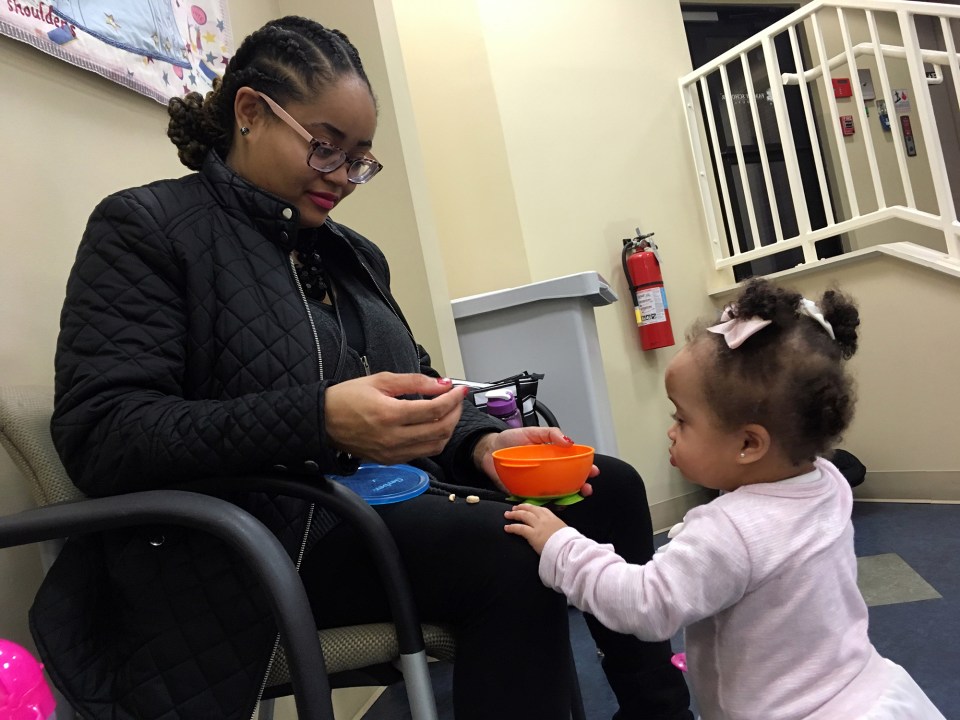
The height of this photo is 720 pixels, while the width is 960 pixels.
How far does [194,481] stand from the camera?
0.74 metres

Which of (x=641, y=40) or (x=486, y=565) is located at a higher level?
(x=641, y=40)

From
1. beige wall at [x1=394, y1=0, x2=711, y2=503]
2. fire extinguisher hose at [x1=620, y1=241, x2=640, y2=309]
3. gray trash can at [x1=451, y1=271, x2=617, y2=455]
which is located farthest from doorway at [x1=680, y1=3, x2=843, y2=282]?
gray trash can at [x1=451, y1=271, x2=617, y2=455]

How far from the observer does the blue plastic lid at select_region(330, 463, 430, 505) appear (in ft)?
2.86

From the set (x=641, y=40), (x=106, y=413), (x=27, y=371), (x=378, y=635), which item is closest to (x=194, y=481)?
(x=106, y=413)

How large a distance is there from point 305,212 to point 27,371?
46cm

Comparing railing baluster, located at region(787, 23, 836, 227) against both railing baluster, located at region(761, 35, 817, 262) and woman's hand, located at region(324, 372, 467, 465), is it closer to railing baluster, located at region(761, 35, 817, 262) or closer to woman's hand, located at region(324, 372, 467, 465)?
railing baluster, located at region(761, 35, 817, 262)

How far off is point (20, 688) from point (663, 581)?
25.9 inches

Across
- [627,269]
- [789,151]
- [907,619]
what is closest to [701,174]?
[789,151]

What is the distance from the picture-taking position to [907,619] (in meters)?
1.70

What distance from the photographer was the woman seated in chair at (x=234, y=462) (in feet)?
2.37

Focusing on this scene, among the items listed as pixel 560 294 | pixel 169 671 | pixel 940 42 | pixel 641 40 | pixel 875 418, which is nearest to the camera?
pixel 169 671

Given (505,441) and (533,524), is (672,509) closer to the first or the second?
(505,441)

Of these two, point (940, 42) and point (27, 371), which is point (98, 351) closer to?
point (27, 371)

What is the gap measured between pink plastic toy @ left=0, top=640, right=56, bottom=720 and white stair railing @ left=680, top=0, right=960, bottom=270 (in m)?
2.92
